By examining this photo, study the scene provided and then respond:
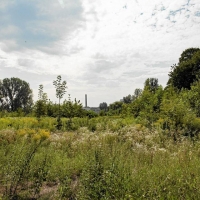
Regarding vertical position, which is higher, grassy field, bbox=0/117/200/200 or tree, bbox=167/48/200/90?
tree, bbox=167/48/200/90

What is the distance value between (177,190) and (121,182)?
29.4 inches

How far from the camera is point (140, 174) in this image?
3.45m

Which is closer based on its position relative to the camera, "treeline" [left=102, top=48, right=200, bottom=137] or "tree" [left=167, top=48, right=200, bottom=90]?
"treeline" [left=102, top=48, right=200, bottom=137]

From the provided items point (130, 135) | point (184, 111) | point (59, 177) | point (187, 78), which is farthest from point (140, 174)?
point (187, 78)

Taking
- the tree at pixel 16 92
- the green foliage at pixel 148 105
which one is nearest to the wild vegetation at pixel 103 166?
the green foliage at pixel 148 105

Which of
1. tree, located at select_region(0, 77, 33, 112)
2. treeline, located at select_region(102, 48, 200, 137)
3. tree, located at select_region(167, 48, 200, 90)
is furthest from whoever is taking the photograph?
tree, located at select_region(0, 77, 33, 112)

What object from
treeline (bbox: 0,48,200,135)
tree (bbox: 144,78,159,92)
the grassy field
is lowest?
the grassy field

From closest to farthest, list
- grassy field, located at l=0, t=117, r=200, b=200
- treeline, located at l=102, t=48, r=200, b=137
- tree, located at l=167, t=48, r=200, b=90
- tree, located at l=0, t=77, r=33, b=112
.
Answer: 1. grassy field, located at l=0, t=117, r=200, b=200
2. treeline, located at l=102, t=48, r=200, b=137
3. tree, located at l=167, t=48, r=200, b=90
4. tree, located at l=0, t=77, r=33, b=112

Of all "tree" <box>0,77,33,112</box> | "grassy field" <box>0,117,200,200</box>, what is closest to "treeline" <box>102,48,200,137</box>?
"grassy field" <box>0,117,200,200</box>

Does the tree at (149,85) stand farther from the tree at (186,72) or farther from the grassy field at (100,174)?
the grassy field at (100,174)

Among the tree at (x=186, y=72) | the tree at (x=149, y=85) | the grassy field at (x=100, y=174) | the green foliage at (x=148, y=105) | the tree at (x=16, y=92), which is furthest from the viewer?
the tree at (x=16, y=92)

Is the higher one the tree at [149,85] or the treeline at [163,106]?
the tree at [149,85]

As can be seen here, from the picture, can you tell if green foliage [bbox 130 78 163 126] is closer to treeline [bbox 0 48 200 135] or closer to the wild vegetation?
treeline [bbox 0 48 200 135]

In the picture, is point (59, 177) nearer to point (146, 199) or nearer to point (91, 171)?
point (91, 171)
